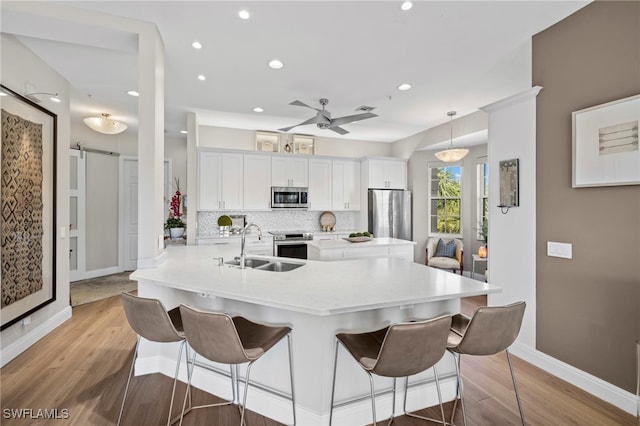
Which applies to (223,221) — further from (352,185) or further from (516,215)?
(516,215)

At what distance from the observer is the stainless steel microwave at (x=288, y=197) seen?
5.67 m

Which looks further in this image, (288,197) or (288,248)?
(288,197)

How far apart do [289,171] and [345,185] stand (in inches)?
48.7

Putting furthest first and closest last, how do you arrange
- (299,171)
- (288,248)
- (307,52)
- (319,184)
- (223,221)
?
(319,184) → (299,171) → (288,248) → (223,221) → (307,52)

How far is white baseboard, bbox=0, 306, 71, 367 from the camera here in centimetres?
265

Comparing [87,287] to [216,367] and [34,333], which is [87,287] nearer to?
[34,333]

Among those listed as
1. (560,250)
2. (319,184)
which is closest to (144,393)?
(560,250)

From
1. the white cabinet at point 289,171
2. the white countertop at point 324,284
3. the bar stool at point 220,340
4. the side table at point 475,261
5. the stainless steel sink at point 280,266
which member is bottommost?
the side table at point 475,261

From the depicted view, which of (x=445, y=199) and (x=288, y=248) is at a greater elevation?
(x=445, y=199)

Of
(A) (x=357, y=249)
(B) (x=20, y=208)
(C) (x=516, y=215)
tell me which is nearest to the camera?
(B) (x=20, y=208)

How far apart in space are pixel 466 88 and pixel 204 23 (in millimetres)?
3100

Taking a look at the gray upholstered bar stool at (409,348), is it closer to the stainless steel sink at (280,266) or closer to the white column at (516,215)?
the stainless steel sink at (280,266)

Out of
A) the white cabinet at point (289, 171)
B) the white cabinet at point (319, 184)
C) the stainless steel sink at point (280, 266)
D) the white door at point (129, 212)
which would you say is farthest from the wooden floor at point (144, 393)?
the white cabinet at point (319, 184)

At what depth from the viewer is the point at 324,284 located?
2.01 m
